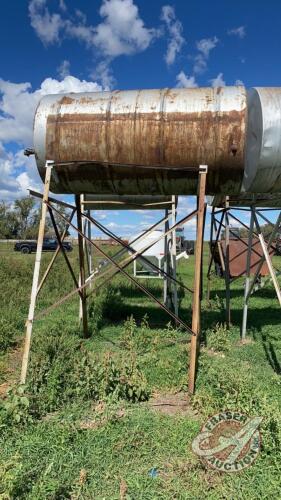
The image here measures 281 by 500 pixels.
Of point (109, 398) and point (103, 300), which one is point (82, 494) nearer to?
point (109, 398)

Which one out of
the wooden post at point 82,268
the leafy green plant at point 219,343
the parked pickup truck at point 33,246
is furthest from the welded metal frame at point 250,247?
the parked pickup truck at point 33,246

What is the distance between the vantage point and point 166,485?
11.5 feet

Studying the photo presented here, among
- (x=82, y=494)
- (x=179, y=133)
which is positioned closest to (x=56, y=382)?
(x=82, y=494)

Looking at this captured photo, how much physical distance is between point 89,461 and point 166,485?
0.78 metres

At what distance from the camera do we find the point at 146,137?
18.4ft

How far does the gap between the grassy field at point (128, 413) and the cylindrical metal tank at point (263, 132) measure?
113 inches

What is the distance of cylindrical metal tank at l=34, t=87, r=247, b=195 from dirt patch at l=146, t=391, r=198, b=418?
9.72ft

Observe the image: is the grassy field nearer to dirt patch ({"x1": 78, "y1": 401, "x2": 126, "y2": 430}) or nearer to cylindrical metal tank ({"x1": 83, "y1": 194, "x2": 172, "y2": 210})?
dirt patch ({"x1": 78, "y1": 401, "x2": 126, "y2": 430})

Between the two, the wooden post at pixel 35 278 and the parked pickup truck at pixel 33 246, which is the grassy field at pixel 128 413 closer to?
the wooden post at pixel 35 278

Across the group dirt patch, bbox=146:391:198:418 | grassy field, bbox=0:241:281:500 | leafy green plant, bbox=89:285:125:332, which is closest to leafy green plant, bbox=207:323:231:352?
grassy field, bbox=0:241:281:500

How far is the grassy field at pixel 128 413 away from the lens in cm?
348

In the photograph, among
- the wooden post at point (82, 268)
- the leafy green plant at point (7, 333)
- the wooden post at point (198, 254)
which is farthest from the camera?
the leafy green plant at point (7, 333)

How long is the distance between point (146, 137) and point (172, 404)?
3.55 m

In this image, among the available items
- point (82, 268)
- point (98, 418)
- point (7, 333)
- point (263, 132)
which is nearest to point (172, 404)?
point (98, 418)
